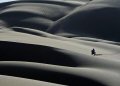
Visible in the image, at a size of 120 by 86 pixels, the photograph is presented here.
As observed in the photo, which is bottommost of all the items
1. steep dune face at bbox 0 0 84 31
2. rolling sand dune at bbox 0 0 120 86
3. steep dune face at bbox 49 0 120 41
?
rolling sand dune at bbox 0 0 120 86

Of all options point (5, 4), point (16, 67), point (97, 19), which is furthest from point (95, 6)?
point (16, 67)

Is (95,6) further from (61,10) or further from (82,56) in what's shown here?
(82,56)

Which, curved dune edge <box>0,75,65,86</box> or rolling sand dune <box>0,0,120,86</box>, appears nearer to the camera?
curved dune edge <box>0,75,65,86</box>

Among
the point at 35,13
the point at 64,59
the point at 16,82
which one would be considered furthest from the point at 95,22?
the point at 16,82

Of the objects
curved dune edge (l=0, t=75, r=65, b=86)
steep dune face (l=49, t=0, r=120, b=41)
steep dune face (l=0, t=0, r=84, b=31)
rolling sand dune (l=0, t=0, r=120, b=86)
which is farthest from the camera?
steep dune face (l=0, t=0, r=84, b=31)

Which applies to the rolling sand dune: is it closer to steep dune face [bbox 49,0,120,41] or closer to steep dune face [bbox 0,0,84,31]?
steep dune face [bbox 49,0,120,41]

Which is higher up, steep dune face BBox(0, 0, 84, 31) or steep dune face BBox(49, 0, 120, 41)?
steep dune face BBox(0, 0, 84, 31)

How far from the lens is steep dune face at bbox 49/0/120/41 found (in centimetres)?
465

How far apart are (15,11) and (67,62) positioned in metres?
3.98

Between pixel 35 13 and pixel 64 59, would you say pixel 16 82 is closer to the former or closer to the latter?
pixel 64 59

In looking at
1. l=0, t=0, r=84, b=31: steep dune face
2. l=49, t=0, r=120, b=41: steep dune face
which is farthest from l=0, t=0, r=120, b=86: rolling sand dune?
l=0, t=0, r=84, b=31: steep dune face

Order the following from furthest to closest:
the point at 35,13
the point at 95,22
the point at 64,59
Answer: the point at 35,13 → the point at 95,22 → the point at 64,59

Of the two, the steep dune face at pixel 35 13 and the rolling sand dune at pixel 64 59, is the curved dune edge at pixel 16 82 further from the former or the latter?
the steep dune face at pixel 35 13

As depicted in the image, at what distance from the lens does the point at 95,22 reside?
4.97 meters
